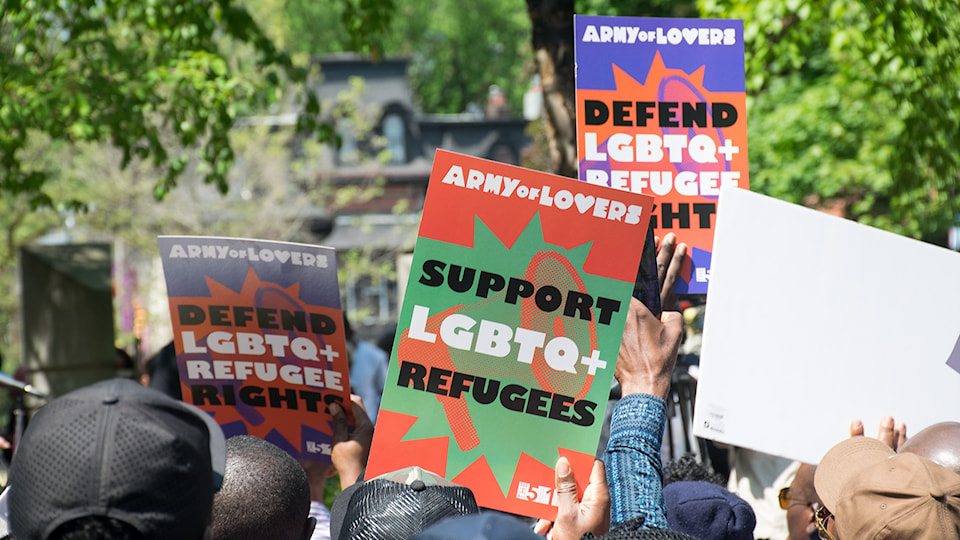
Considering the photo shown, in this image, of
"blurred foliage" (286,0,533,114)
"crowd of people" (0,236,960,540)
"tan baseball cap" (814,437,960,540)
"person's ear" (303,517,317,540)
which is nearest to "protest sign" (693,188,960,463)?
"crowd of people" (0,236,960,540)

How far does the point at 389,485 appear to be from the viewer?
88.9 inches

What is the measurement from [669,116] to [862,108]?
9.19 meters

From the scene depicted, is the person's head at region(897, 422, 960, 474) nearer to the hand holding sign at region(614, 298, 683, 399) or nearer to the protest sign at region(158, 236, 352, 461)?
the hand holding sign at region(614, 298, 683, 399)

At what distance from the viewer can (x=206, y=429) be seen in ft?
5.86

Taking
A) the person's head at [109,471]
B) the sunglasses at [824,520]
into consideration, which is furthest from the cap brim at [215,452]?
the sunglasses at [824,520]

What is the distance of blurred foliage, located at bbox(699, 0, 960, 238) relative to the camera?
6.19 m

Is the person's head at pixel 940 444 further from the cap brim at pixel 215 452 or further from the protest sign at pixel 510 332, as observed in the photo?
the cap brim at pixel 215 452

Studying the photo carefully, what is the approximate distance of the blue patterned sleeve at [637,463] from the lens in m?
2.27

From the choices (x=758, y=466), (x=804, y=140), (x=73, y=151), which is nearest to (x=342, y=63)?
(x=73, y=151)

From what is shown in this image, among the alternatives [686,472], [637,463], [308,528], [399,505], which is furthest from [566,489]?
[686,472]

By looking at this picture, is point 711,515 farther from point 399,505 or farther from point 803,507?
point 399,505

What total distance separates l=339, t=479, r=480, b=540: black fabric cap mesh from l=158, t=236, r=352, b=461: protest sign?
800mm

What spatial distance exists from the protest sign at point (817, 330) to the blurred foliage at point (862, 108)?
3485 millimetres

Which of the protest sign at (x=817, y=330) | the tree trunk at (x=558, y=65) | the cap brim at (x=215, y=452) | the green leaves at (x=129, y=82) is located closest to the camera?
the cap brim at (x=215, y=452)
